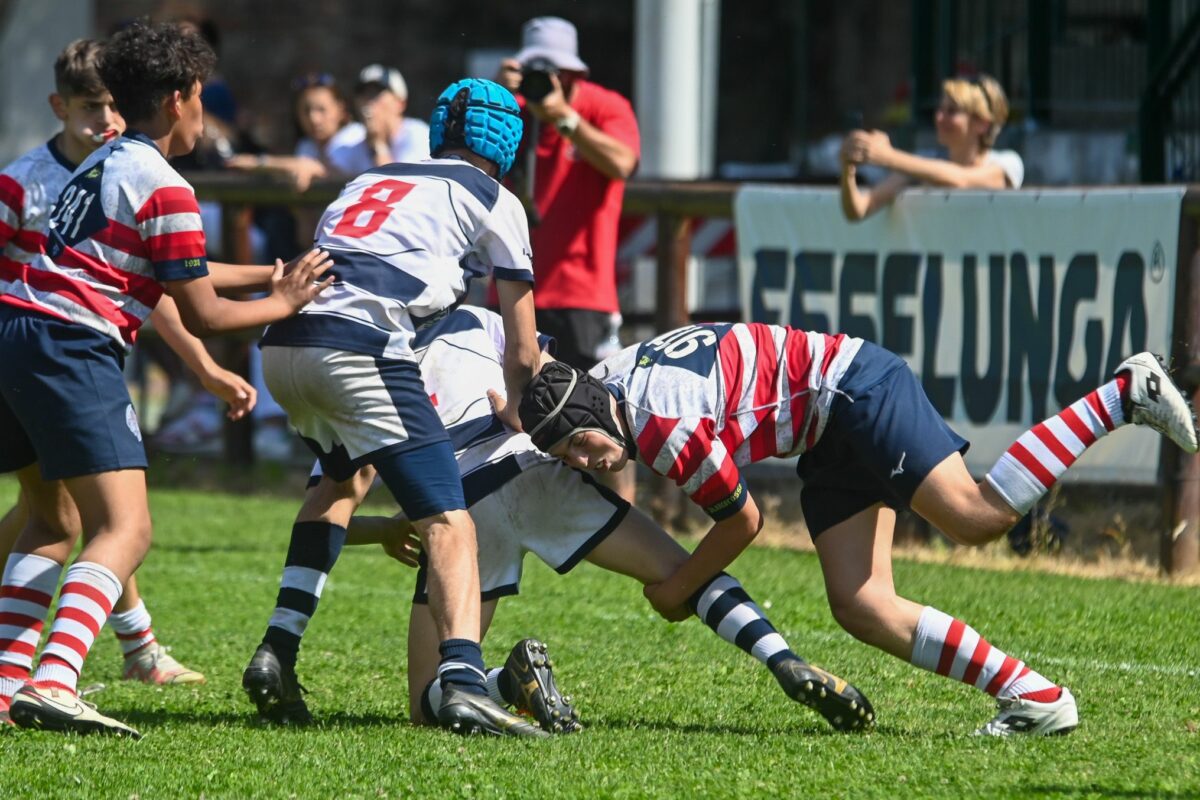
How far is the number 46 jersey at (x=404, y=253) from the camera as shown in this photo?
4.95 meters

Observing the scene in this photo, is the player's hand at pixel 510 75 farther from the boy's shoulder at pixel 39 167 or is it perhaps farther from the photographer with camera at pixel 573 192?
the boy's shoulder at pixel 39 167

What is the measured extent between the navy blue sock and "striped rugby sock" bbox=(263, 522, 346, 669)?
59cm

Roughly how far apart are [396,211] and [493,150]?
0.36 meters

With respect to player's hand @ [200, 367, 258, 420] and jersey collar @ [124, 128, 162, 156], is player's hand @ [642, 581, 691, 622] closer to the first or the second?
player's hand @ [200, 367, 258, 420]

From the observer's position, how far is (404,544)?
5.50 meters

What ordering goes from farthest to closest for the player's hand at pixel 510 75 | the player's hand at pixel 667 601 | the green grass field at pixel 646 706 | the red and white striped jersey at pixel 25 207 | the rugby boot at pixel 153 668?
the player's hand at pixel 510 75, the rugby boot at pixel 153 668, the red and white striped jersey at pixel 25 207, the player's hand at pixel 667 601, the green grass field at pixel 646 706

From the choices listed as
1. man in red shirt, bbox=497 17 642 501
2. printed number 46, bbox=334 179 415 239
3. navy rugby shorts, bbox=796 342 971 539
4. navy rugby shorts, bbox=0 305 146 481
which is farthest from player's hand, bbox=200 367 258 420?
man in red shirt, bbox=497 17 642 501

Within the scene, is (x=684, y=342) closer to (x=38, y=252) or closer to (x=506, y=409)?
(x=506, y=409)

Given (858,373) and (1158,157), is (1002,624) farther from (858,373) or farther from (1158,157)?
(1158,157)

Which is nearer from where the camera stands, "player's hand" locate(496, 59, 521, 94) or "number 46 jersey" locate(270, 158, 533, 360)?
"number 46 jersey" locate(270, 158, 533, 360)

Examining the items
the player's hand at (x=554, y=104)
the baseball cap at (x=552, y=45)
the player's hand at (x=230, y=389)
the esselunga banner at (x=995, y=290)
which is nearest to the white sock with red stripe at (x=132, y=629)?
the player's hand at (x=230, y=389)

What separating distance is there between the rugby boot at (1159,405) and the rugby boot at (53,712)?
9.30 ft

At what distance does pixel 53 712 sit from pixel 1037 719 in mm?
2508

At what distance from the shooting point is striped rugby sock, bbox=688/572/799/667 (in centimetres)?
508
